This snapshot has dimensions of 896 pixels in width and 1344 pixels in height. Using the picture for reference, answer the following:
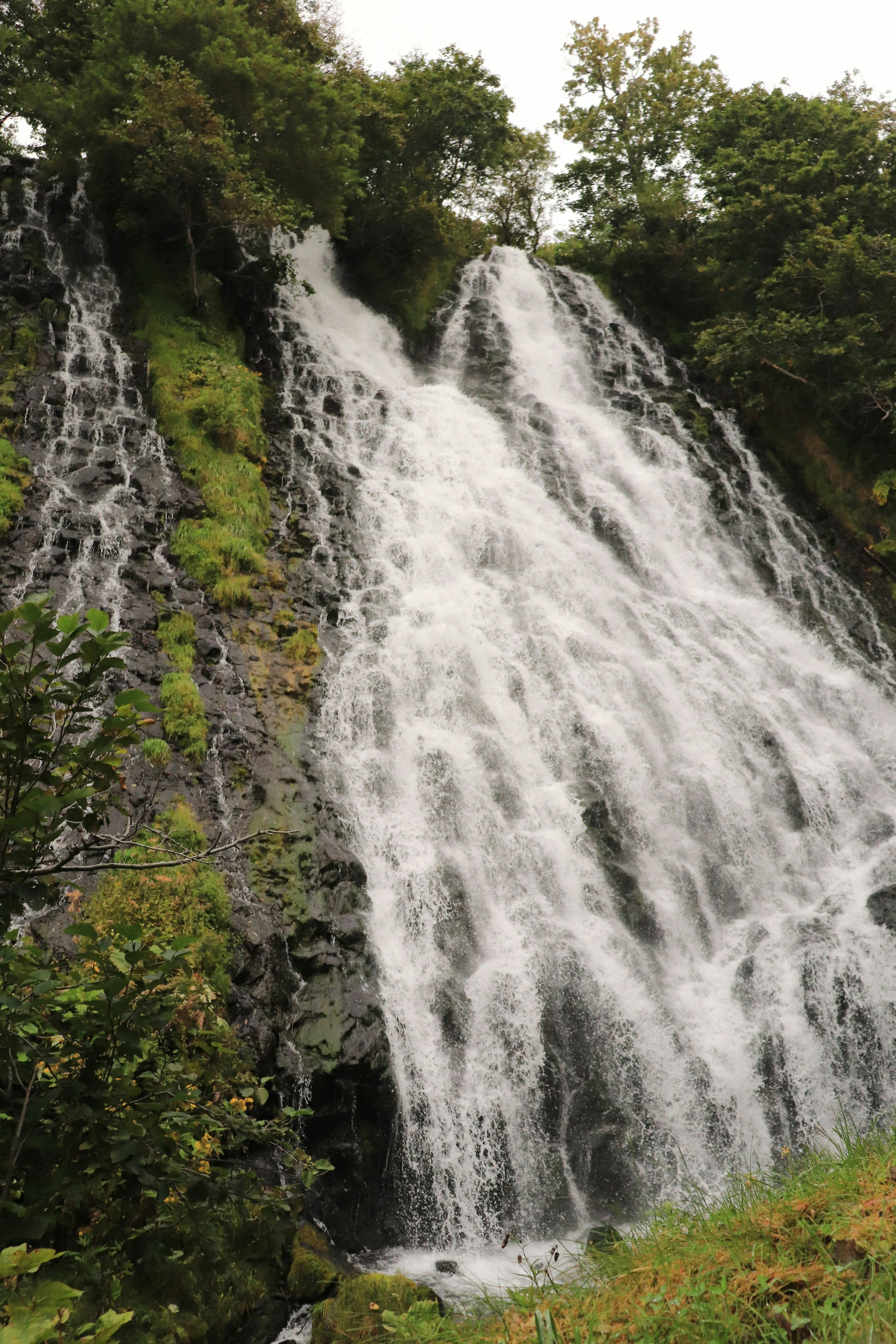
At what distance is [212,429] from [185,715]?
6.05 meters

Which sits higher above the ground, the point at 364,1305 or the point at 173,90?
the point at 173,90

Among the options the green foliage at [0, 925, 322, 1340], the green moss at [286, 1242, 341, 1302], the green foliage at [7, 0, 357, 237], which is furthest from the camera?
the green foliage at [7, 0, 357, 237]

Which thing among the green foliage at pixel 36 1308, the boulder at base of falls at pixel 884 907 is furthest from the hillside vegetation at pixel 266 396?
the boulder at base of falls at pixel 884 907

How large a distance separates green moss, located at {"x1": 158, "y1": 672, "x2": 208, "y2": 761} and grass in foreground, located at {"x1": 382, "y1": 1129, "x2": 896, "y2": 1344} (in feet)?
20.5

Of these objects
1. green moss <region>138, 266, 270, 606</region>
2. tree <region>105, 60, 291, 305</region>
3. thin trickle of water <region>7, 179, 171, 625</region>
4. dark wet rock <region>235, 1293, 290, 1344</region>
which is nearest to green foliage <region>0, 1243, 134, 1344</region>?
dark wet rock <region>235, 1293, 290, 1344</region>

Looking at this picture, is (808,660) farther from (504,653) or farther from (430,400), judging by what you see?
(430,400)

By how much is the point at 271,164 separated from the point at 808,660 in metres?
13.7

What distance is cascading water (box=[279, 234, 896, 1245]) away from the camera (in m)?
7.55

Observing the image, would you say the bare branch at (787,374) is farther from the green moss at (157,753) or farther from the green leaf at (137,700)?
the green leaf at (137,700)

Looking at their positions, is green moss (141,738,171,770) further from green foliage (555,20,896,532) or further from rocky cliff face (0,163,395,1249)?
green foliage (555,20,896,532)

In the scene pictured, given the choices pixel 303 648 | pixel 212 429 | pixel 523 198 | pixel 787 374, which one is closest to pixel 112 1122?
pixel 303 648

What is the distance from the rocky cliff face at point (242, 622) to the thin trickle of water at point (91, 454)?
31mm

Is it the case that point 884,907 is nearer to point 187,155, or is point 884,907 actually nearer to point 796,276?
point 796,276

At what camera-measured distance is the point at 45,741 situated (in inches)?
95.2
